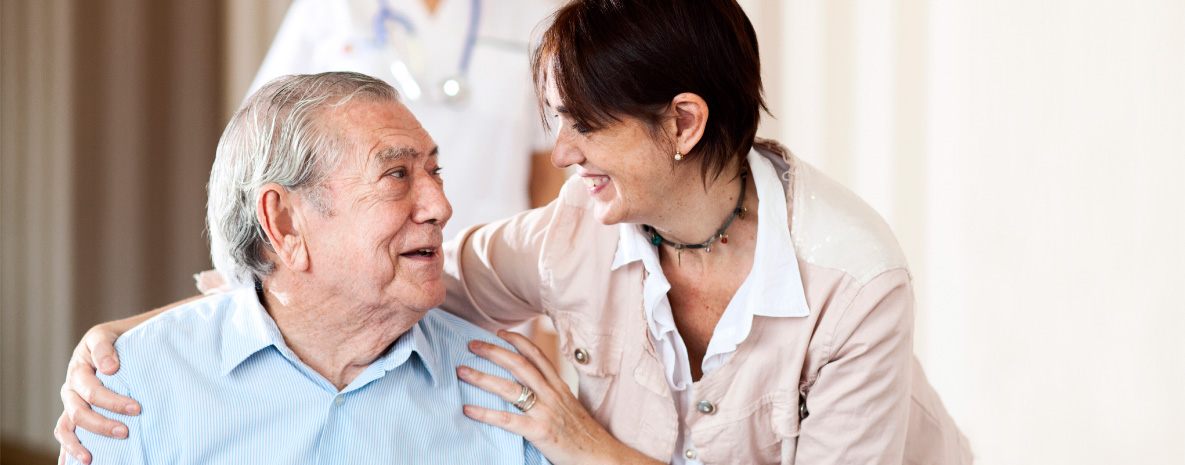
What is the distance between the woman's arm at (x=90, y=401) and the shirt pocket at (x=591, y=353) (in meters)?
0.69

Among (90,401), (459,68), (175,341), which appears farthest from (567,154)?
(459,68)

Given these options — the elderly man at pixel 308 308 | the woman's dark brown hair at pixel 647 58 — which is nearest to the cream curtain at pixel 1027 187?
the woman's dark brown hair at pixel 647 58

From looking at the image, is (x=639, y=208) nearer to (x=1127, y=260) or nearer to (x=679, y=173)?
(x=679, y=173)

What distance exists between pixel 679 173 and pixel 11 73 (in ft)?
8.42

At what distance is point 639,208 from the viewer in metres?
1.42

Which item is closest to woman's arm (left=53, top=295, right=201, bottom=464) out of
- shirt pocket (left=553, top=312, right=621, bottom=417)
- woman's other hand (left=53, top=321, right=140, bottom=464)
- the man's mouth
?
woman's other hand (left=53, top=321, right=140, bottom=464)

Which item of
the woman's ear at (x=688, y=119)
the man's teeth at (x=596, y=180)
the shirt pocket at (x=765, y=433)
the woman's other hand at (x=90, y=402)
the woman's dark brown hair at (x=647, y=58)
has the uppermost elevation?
the woman's dark brown hair at (x=647, y=58)

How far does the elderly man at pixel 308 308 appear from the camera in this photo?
1.32 metres

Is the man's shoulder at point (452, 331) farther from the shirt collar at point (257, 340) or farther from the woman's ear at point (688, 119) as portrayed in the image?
the woman's ear at point (688, 119)

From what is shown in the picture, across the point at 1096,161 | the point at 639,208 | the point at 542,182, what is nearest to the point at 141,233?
the point at 542,182

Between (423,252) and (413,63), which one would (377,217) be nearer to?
(423,252)

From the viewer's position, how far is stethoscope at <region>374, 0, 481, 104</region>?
2564 mm

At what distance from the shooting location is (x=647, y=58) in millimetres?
1320

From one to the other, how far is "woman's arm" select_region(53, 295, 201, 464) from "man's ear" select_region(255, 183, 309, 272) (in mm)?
281
